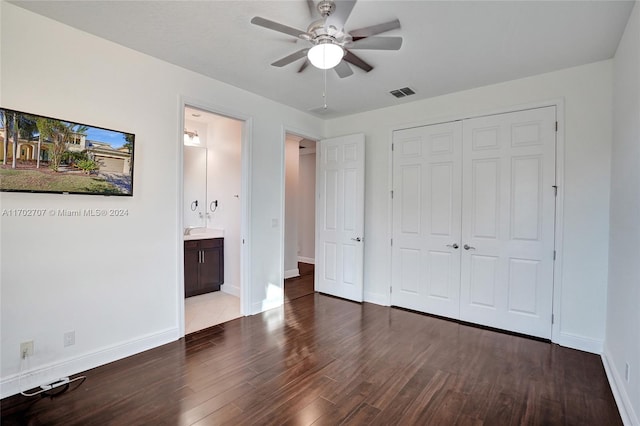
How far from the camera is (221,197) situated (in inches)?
192

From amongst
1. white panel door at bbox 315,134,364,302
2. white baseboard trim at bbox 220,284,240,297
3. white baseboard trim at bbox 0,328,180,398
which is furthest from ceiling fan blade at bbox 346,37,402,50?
white baseboard trim at bbox 220,284,240,297

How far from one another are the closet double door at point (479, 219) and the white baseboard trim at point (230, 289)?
7.53 ft

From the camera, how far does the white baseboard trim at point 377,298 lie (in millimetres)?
4312

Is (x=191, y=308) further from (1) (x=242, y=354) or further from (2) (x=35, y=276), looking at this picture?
(2) (x=35, y=276)

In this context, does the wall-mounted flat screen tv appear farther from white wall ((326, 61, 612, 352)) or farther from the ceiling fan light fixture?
white wall ((326, 61, 612, 352))

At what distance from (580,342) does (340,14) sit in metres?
3.60

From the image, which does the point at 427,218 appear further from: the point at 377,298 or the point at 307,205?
the point at 307,205

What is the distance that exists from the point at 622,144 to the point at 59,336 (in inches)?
182

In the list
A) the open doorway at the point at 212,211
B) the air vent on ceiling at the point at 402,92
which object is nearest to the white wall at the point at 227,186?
the open doorway at the point at 212,211

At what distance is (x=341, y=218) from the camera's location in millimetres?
4641

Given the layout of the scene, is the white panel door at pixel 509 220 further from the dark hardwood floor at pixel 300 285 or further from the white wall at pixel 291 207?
the white wall at pixel 291 207

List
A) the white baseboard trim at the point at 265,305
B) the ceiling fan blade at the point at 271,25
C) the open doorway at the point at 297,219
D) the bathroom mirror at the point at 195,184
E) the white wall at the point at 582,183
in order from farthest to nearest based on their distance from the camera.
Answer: the open doorway at the point at 297,219 < the bathroom mirror at the point at 195,184 < the white baseboard trim at the point at 265,305 < the white wall at the point at 582,183 < the ceiling fan blade at the point at 271,25

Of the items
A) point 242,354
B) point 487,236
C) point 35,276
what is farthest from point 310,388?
point 487,236

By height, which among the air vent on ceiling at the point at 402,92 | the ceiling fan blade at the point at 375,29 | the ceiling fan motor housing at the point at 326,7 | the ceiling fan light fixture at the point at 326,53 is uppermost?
the air vent on ceiling at the point at 402,92
